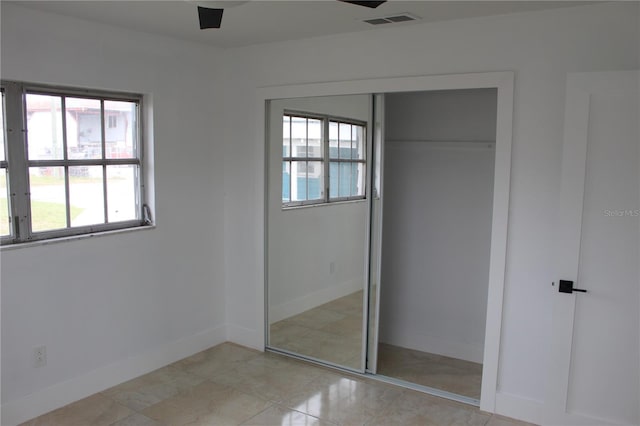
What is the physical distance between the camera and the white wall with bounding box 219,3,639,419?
295 centimetres

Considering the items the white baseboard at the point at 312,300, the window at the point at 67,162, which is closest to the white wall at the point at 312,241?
the white baseboard at the point at 312,300

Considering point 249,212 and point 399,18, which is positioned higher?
point 399,18

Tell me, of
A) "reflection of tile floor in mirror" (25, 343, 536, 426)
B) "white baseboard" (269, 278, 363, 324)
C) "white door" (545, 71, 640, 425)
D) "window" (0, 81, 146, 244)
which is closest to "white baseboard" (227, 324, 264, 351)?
"white baseboard" (269, 278, 363, 324)

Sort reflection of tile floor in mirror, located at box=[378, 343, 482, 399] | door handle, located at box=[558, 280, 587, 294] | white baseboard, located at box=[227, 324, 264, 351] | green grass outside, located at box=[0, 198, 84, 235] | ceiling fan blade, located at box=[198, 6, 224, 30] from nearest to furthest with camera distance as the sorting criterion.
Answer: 1. ceiling fan blade, located at box=[198, 6, 224, 30]
2. door handle, located at box=[558, 280, 587, 294]
3. green grass outside, located at box=[0, 198, 84, 235]
4. reflection of tile floor in mirror, located at box=[378, 343, 482, 399]
5. white baseboard, located at box=[227, 324, 264, 351]

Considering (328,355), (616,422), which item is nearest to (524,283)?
(616,422)

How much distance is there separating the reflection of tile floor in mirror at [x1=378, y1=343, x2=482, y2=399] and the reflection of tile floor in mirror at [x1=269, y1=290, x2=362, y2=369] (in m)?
0.30

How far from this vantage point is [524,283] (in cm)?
325

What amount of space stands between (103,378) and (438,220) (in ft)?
9.12

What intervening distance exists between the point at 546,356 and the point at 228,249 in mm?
2626

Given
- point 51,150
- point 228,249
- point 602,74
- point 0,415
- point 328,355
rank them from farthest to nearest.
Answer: point 228,249 < point 328,355 < point 51,150 < point 0,415 < point 602,74

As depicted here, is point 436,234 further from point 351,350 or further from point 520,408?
point 520,408

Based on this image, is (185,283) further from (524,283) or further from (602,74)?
(602,74)

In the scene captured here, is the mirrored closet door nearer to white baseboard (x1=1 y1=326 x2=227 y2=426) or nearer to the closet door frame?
the closet door frame

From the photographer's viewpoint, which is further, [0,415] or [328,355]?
[328,355]
